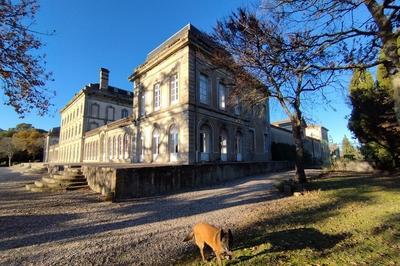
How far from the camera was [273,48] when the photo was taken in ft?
17.7

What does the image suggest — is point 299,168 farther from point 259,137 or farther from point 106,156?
point 106,156

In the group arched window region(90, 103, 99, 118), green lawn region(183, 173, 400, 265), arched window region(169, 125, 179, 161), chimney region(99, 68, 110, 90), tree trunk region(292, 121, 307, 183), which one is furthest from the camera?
chimney region(99, 68, 110, 90)

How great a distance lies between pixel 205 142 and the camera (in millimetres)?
16734

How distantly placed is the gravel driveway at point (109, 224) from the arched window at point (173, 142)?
6284 millimetres

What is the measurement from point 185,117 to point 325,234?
11.6 m

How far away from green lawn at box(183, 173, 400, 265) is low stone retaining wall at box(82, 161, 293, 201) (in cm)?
495

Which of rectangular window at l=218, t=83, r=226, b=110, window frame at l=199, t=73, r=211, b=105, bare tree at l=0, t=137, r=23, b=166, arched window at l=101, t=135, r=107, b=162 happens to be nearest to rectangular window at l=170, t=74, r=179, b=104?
window frame at l=199, t=73, r=211, b=105

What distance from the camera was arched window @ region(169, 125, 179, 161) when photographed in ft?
53.5

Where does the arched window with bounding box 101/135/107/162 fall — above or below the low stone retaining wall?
above

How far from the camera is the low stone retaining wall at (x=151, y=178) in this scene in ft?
30.6

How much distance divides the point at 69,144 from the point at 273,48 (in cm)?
4231

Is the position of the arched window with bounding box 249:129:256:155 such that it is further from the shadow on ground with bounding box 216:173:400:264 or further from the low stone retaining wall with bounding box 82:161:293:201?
the shadow on ground with bounding box 216:173:400:264

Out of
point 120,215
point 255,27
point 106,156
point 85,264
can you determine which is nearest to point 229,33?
point 255,27

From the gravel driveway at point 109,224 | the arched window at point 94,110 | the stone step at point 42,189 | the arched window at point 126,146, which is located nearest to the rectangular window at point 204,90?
the gravel driveway at point 109,224
